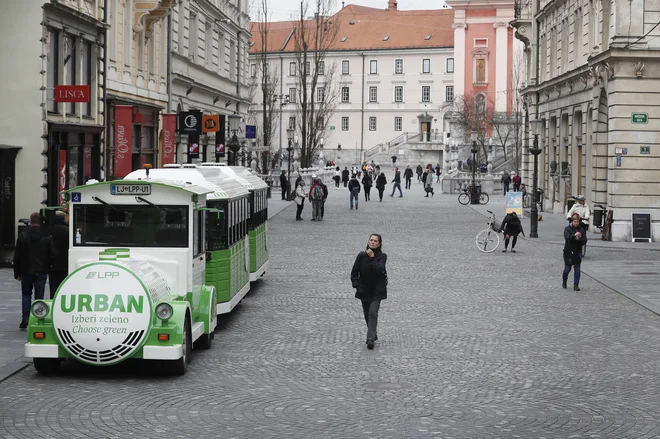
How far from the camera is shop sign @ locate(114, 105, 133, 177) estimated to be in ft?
104

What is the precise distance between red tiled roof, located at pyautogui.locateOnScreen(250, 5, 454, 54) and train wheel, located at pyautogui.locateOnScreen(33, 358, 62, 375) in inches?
4803

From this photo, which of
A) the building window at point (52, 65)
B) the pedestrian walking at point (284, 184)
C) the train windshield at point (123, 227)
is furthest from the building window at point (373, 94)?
the train windshield at point (123, 227)

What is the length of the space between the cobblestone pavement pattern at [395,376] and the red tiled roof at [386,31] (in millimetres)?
114565

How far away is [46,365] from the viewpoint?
40.2ft

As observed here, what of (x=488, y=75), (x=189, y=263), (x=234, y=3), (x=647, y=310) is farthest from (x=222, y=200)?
(x=488, y=75)

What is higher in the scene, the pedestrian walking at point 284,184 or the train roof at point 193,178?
the train roof at point 193,178

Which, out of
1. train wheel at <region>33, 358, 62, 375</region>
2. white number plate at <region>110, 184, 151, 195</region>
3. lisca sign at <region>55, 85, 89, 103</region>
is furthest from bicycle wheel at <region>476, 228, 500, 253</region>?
train wheel at <region>33, 358, 62, 375</region>

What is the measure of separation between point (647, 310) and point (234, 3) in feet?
126

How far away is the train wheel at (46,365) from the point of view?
1222cm

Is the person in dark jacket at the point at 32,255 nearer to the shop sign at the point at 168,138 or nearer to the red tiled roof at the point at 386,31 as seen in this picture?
the shop sign at the point at 168,138

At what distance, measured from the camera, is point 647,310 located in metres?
18.7

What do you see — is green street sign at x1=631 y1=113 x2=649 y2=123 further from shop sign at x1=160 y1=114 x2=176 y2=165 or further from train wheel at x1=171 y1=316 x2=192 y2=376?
train wheel at x1=171 y1=316 x2=192 y2=376

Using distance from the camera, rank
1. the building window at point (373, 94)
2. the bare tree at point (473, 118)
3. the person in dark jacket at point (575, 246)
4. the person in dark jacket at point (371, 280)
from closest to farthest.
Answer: the person in dark jacket at point (371, 280), the person in dark jacket at point (575, 246), the bare tree at point (473, 118), the building window at point (373, 94)

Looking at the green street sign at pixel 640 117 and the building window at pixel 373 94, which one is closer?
the green street sign at pixel 640 117
